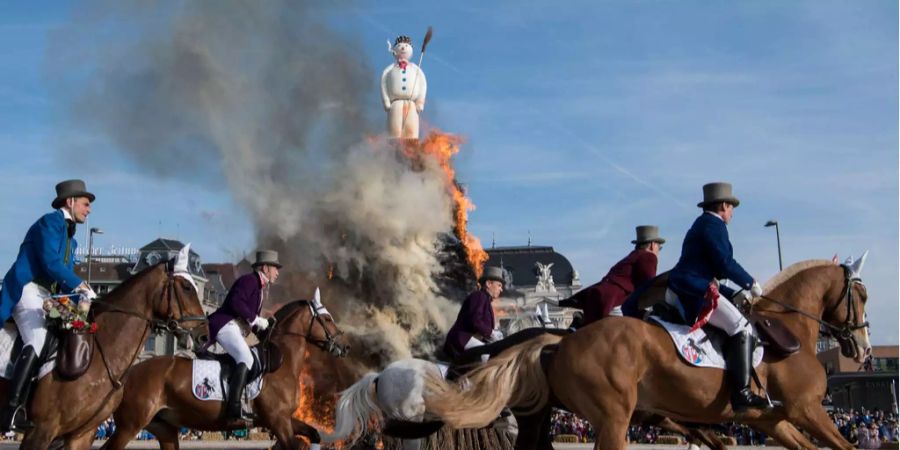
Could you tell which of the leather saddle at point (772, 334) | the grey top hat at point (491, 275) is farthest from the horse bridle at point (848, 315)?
the grey top hat at point (491, 275)

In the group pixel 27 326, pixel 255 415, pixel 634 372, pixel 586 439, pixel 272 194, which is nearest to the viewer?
pixel 634 372

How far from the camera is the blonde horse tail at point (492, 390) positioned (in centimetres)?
859

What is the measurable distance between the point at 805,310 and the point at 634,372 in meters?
2.17

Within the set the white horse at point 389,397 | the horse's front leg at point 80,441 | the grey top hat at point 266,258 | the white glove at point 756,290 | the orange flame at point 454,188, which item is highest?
the orange flame at point 454,188

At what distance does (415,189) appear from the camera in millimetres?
27516

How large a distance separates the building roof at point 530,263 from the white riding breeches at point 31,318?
98.5 metres

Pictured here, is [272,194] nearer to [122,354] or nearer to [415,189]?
[415,189]

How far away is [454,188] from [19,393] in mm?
21714

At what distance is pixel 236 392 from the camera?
12.1m

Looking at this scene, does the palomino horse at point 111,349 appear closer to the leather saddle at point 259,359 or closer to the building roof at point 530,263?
the leather saddle at point 259,359

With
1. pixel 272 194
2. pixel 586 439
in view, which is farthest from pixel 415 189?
pixel 586 439

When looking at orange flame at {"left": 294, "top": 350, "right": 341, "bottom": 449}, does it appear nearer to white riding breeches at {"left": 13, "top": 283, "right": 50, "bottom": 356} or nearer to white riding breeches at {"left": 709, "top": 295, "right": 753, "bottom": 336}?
white riding breeches at {"left": 13, "top": 283, "right": 50, "bottom": 356}

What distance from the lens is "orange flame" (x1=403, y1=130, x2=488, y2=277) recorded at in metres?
29.7

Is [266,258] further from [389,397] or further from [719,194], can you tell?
[719,194]
